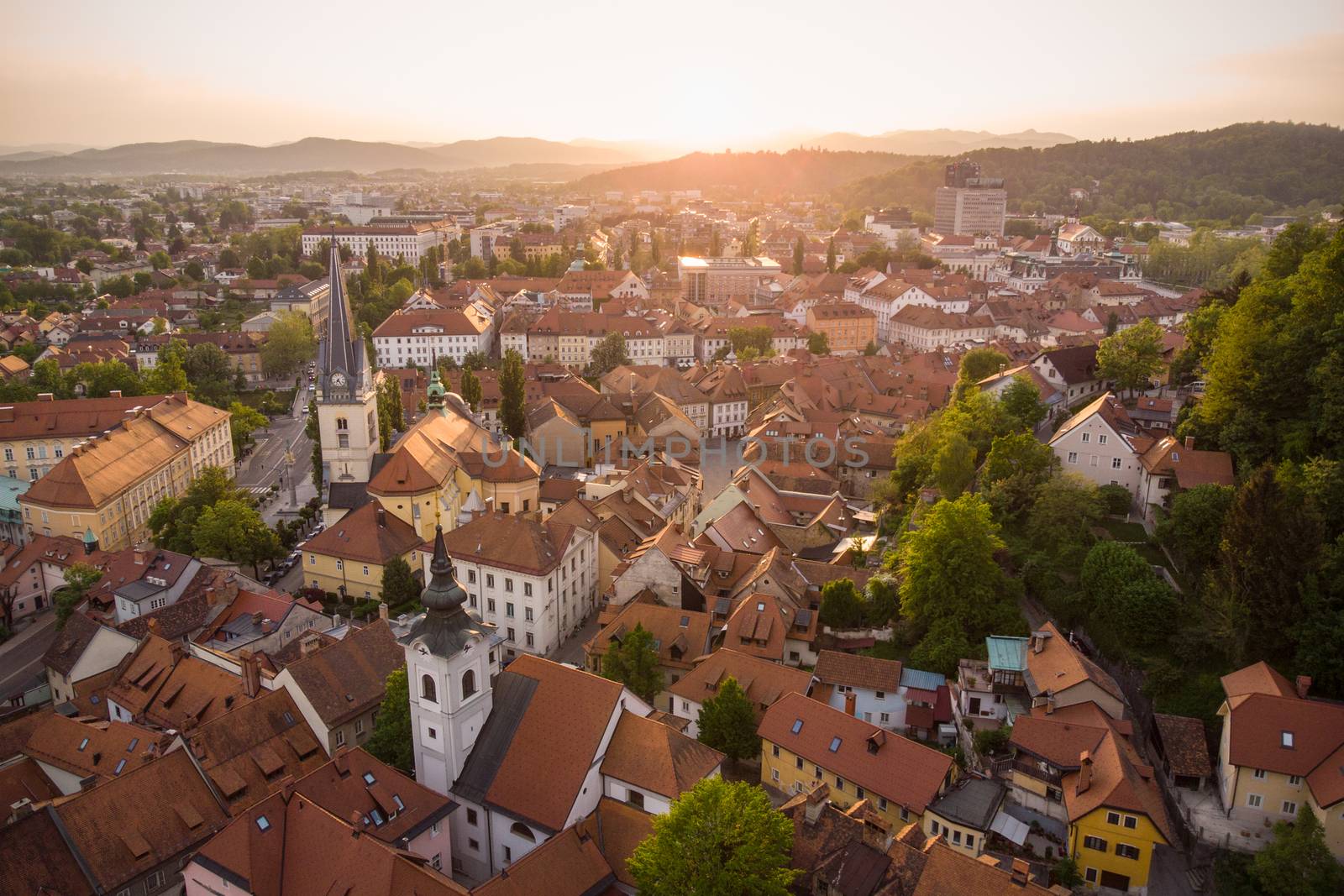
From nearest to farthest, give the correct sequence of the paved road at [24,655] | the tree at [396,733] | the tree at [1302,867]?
the tree at [1302,867]
the tree at [396,733]
the paved road at [24,655]

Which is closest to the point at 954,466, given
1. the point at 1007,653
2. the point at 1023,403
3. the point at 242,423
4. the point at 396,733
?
the point at 1023,403

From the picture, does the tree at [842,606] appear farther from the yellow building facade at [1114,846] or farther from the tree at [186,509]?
the tree at [186,509]

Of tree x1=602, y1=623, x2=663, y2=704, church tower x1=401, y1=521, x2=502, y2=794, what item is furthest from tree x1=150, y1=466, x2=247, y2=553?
church tower x1=401, y1=521, x2=502, y2=794

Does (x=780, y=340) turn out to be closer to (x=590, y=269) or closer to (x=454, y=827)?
(x=590, y=269)

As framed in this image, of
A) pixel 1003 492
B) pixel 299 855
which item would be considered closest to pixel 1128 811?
pixel 1003 492

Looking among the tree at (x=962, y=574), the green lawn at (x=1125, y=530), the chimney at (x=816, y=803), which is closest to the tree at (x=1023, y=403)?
the green lawn at (x=1125, y=530)

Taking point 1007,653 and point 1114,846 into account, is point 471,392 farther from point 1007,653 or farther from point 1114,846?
point 1114,846
